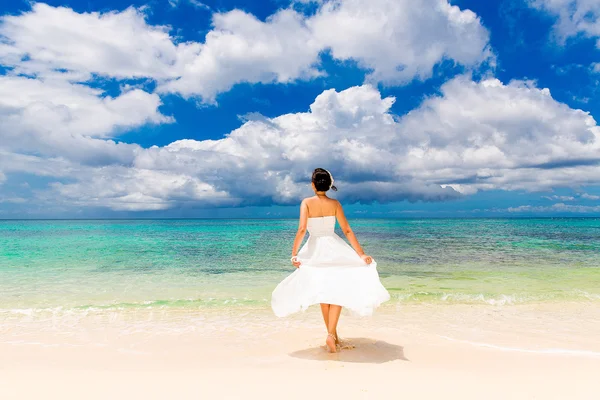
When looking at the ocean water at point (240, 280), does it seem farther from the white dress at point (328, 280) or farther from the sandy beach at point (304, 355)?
the white dress at point (328, 280)

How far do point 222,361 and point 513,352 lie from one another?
16.0 ft

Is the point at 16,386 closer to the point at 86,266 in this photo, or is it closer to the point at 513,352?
the point at 513,352

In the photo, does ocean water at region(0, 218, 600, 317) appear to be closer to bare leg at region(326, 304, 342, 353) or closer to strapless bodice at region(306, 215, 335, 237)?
bare leg at region(326, 304, 342, 353)

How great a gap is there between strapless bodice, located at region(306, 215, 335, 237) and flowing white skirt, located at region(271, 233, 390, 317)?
0.08 meters

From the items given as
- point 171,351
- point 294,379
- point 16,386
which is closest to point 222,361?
point 171,351

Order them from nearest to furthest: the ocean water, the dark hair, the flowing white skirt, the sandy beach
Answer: the sandy beach
the flowing white skirt
the dark hair
the ocean water

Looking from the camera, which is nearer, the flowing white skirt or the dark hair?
the flowing white skirt

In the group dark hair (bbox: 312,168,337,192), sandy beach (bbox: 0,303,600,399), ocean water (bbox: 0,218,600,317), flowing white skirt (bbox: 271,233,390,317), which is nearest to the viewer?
sandy beach (bbox: 0,303,600,399)

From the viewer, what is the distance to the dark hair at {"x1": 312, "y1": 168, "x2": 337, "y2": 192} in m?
6.15

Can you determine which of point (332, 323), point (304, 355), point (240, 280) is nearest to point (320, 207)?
point (332, 323)

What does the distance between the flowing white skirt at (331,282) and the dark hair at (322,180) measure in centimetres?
78

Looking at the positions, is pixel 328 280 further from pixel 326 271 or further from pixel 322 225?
pixel 322 225

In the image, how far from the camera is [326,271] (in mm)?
6051

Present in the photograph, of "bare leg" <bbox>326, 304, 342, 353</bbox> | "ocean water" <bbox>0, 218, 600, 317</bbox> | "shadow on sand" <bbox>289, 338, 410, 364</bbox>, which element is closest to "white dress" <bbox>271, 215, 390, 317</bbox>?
"bare leg" <bbox>326, 304, 342, 353</bbox>
